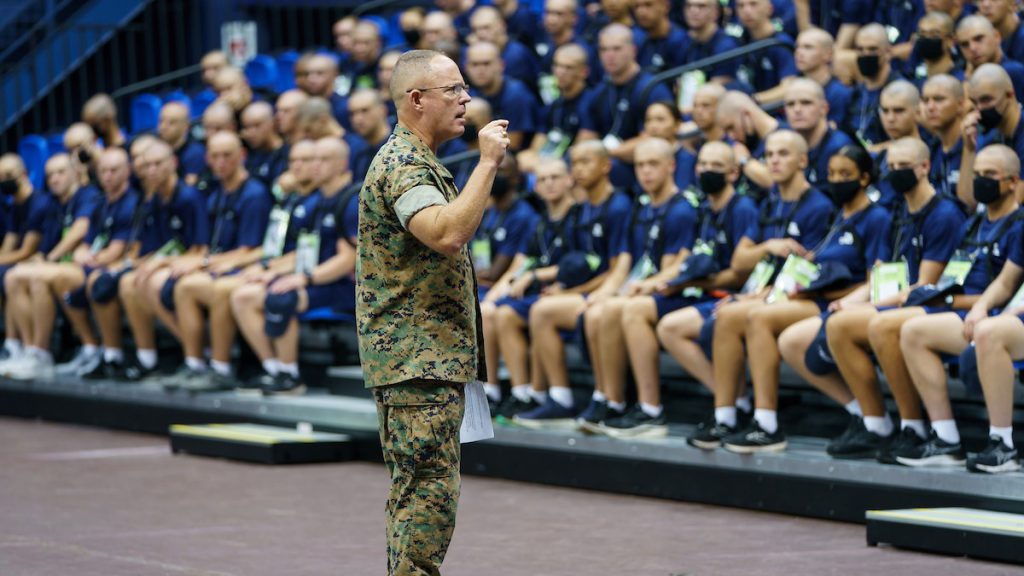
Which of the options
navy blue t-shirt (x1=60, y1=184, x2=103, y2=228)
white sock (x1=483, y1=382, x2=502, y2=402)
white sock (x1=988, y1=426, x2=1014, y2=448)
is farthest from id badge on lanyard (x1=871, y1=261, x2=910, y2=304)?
navy blue t-shirt (x1=60, y1=184, x2=103, y2=228)

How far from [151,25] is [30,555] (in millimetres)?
12030

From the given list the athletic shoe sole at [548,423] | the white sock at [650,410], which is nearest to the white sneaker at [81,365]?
the athletic shoe sole at [548,423]

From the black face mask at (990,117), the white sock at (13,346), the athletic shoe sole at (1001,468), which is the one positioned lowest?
the athletic shoe sole at (1001,468)

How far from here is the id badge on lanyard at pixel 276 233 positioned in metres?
11.5

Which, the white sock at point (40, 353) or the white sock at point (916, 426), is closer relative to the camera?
the white sock at point (916, 426)

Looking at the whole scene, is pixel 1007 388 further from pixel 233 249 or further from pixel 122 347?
pixel 122 347

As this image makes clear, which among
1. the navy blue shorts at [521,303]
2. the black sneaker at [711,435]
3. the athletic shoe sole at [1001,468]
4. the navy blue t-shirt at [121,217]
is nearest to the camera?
the athletic shoe sole at [1001,468]

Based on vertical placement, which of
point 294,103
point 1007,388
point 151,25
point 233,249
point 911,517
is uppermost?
point 151,25

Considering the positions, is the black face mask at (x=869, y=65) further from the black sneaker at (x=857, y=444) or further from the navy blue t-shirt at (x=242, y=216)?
the navy blue t-shirt at (x=242, y=216)

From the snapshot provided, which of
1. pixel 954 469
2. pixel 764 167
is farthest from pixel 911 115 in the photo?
pixel 954 469

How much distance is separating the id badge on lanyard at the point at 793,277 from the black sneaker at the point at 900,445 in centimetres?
92

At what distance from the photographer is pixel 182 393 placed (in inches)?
451

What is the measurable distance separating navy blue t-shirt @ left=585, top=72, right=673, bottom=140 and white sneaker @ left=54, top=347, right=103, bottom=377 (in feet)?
13.7

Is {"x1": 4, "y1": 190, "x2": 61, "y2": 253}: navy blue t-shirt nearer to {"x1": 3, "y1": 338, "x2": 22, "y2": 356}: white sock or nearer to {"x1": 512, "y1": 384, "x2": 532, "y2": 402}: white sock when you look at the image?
{"x1": 3, "y1": 338, "x2": 22, "y2": 356}: white sock
